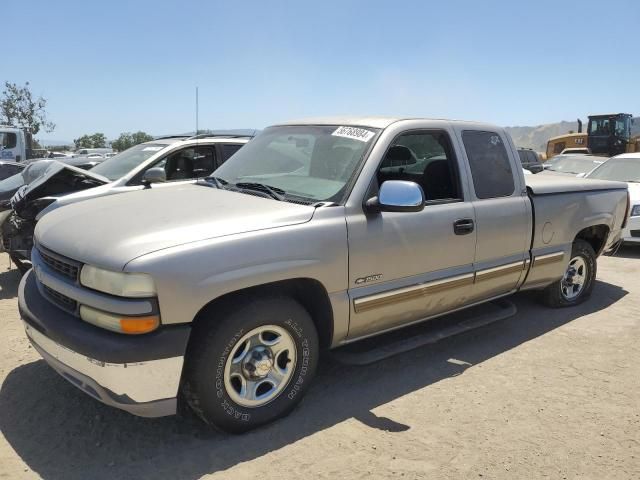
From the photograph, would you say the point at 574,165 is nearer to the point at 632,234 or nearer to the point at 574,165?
the point at 574,165

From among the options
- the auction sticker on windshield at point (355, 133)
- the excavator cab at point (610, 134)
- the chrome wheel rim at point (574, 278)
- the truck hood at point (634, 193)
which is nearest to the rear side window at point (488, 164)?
the auction sticker on windshield at point (355, 133)

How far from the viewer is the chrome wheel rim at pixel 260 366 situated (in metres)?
3.00

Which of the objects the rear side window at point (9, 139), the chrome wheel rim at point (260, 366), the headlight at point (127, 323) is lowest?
the chrome wheel rim at point (260, 366)

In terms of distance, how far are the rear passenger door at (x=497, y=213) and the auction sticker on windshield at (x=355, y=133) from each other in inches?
36.4

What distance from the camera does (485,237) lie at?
4.17 meters

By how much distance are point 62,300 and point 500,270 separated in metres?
3.21

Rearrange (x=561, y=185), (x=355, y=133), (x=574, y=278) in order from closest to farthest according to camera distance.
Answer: (x=355, y=133) < (x=561, y=185) < (x=574, y=278)

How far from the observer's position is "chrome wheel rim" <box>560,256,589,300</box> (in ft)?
18.0

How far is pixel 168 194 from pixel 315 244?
125 cm

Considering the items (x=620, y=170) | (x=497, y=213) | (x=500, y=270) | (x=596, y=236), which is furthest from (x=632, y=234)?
(x=497, y=213)

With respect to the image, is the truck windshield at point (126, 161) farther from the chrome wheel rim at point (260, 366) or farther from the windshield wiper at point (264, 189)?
the chrome wheel rim at point (260, 366)

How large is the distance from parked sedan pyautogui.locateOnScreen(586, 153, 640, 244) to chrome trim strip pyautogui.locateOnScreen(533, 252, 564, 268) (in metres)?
4.20

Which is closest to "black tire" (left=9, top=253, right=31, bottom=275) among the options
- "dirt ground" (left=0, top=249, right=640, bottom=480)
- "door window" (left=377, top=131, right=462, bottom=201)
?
"dirt ground" (left=0, top=249, right=640, bottom=480)

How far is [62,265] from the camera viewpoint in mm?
3008
